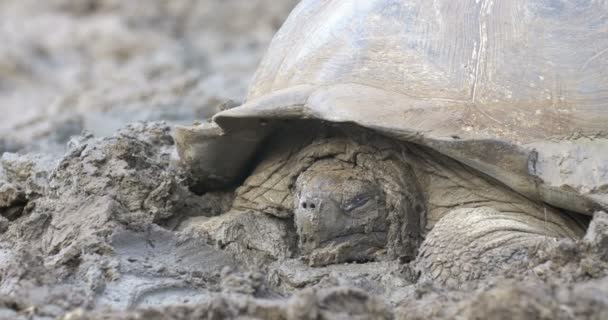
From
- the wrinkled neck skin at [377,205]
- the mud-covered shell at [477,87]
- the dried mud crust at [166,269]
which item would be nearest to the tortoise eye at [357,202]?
the wrinkled neck skin at [377,205]

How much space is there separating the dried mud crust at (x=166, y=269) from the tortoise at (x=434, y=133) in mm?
147

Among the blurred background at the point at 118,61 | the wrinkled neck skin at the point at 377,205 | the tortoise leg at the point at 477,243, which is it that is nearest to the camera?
the tortoise leg at the point at 477,243

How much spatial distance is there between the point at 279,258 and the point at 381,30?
2.73ft

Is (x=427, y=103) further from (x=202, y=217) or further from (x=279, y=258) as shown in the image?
(x=202, y=217)

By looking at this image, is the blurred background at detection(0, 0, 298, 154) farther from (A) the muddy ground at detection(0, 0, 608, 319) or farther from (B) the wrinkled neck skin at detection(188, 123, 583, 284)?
(B) the wrinkled neck skin at detection(188, 123, 583, 284)

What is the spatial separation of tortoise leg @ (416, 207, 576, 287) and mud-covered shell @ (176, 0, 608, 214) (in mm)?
113

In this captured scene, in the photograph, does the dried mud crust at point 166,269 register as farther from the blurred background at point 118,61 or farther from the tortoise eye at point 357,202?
the blurred background at point 118,61

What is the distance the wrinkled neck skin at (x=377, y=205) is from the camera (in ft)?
10.5

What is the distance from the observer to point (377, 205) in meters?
3.29

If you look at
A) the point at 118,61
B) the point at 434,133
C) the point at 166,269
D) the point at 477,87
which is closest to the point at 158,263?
the point at 166,269

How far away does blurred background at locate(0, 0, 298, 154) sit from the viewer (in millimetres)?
6414

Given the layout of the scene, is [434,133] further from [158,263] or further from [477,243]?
[158,263]

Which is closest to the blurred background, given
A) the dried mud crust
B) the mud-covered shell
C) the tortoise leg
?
the dried mud crust

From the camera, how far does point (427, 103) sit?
3.14 m
